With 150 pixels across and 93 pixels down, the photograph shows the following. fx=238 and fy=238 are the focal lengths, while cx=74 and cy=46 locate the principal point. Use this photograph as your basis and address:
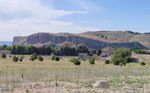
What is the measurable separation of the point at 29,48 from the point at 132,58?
48.1m

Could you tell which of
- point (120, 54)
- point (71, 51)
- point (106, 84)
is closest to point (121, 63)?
point (120, 54)

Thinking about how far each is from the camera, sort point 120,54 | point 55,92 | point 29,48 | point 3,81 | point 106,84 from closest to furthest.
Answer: point 55,92 → point 106,84 → point 3,81 → point 120,54 → point 29,48

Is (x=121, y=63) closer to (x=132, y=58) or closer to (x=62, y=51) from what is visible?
(x=132, y=58)

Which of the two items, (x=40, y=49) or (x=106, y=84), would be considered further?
(x=40, y=49)

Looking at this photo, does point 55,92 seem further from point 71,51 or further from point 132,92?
point 71,51

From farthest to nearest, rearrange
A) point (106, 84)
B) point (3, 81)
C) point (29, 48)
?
1. point (29, 48)
2. point (3, 81)
3. point (106, 84)

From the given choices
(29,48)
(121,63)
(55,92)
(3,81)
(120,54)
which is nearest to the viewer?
(55,92)

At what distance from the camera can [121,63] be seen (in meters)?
57.0

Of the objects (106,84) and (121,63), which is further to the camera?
(121,63)

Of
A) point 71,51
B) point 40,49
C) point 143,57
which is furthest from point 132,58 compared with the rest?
point 40,49

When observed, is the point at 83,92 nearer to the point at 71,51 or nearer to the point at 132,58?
the point at 132,58

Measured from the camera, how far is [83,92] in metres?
16.9

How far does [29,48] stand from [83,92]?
9370 cm

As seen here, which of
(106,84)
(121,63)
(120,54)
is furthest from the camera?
(120,54)
